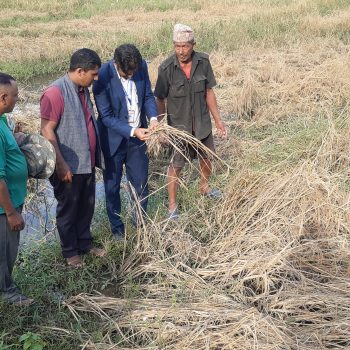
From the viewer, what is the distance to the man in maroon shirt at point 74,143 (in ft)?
10.1

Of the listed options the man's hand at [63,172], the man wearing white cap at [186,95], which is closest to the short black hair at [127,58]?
the man wearing white cap at [186,95]

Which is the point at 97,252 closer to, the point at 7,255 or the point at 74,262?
the point at 74,262

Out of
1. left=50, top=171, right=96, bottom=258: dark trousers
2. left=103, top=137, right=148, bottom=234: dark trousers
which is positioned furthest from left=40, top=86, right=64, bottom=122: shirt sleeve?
left=103, top=137, right=148, bottom=234: dark trousers

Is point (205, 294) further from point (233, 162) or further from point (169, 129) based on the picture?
point (233, 162)

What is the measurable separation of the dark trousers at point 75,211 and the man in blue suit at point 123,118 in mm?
248

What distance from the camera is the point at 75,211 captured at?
343 cm

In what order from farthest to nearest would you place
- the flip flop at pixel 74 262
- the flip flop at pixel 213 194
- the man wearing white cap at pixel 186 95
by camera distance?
the flip flop at pixel 213 194
the man wearing white cap at pixel 186 95
the flip flop at pixel 74 262

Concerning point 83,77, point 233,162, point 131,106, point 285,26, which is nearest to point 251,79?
point 233,162

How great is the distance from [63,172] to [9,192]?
0.44 metres

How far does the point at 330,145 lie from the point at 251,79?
3.06 meters

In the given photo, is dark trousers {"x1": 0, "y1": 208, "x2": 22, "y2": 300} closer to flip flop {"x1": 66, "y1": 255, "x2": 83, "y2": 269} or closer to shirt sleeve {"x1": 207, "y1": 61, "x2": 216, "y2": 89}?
flip flop {"x1": 66, "y1": 255, "x2": 83, "y2": 269}

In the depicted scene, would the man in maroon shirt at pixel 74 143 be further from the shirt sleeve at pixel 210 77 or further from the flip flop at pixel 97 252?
the shirt sleeve at pixel 210 77

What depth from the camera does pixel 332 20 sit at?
12320 millimetres

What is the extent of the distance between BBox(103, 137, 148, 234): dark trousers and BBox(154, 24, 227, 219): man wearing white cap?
0.84ft
